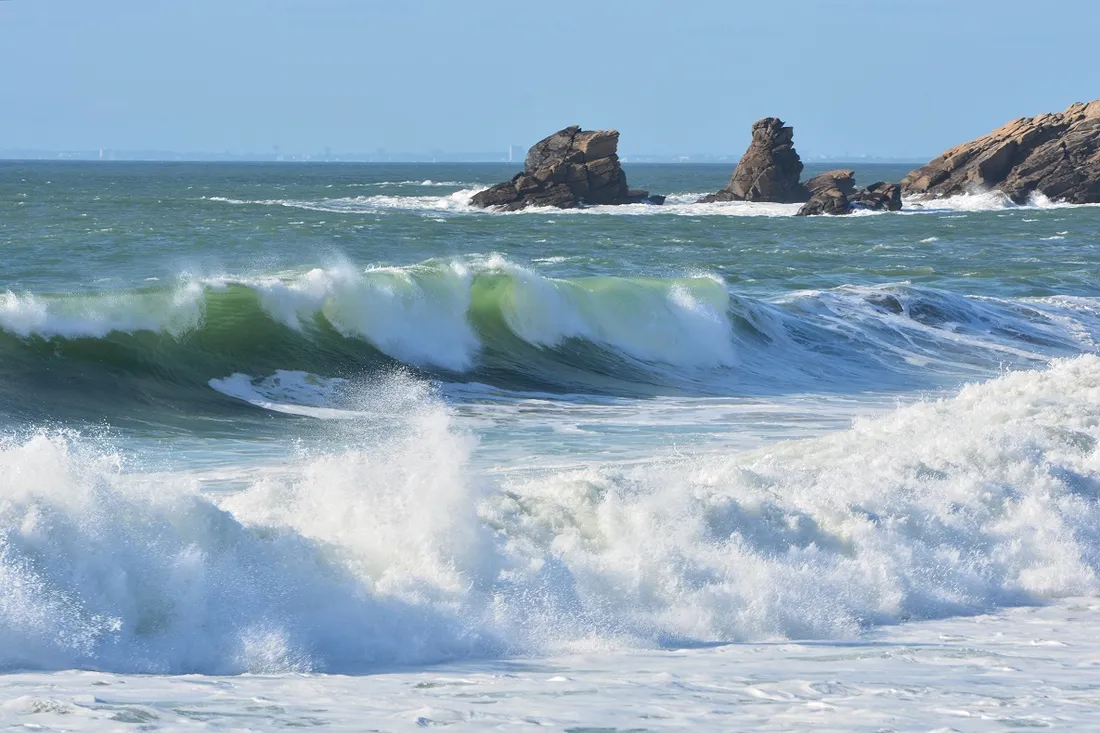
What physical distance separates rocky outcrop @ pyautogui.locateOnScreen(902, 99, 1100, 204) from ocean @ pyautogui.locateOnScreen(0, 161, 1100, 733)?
48167mm

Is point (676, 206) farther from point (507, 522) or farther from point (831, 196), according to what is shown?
point (507, 522)

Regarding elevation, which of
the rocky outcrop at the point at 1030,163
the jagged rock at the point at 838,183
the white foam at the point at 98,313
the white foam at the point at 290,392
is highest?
the rocky outcrop at the point at 1030,163

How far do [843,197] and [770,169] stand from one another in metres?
6.38

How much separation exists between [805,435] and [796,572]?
5.56 metres

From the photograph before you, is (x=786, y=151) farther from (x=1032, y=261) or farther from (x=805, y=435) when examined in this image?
(x=805, y=435)

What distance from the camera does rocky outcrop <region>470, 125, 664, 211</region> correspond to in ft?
197

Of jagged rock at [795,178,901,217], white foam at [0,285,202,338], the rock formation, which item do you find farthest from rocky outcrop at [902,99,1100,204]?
white foam at [0,285,202,338]

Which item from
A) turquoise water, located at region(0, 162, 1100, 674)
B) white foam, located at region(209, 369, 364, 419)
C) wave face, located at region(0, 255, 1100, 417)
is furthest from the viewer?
wave face, located at region(0, 255, 1100, 417)

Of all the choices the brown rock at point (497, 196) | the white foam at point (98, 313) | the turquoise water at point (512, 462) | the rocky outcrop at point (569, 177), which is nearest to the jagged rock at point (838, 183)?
the rocky outcrop at point (569, 177)

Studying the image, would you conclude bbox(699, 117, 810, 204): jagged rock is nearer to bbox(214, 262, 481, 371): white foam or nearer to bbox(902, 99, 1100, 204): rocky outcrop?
bbox(902, 99, 1100, 204): rocky outcrop

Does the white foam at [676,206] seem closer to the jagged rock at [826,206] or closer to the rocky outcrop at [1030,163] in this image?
the jagged rock at [826,206]

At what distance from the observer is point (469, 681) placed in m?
5.25

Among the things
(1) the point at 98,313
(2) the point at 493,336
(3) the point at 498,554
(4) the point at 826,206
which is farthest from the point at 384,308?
(4) the point at 826,206

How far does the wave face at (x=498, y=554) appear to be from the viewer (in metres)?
5.50
